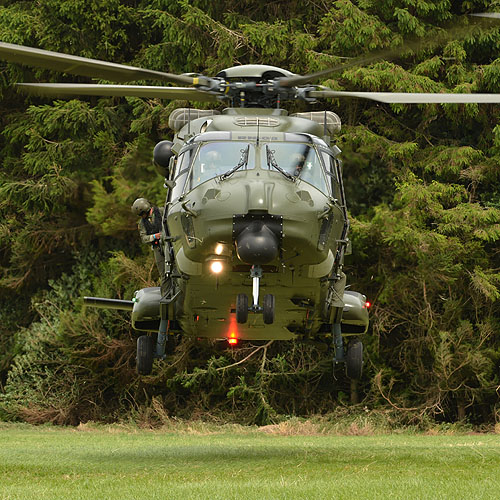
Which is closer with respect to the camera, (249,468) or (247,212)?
(247,212)

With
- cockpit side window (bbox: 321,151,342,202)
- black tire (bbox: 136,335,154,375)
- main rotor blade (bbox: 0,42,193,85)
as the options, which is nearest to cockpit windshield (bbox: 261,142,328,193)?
cockpit side window (bbox: 321,151,342,202)

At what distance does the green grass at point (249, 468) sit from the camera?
11.4 metres

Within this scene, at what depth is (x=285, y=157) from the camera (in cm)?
1246

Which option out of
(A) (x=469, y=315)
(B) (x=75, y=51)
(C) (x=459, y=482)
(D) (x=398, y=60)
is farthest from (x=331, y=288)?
(B) (x=75, y=51)

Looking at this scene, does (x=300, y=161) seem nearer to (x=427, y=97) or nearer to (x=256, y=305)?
(x=427, y=97)

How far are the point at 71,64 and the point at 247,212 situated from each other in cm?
245

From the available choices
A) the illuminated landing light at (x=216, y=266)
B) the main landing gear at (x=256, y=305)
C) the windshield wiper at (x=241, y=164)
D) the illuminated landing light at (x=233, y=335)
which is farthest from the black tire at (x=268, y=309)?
the windshield wiper at (x=241, y=164)

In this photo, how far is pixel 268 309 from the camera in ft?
39.5

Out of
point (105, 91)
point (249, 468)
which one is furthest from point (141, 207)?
point (249, 468)

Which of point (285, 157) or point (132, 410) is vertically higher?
point (285, 157)

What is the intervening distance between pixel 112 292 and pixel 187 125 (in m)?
13.2

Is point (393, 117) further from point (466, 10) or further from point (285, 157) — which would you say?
point (285, 157)

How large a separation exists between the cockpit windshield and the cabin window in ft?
1.01

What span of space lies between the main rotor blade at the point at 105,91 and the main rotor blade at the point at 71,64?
0.41 metres
